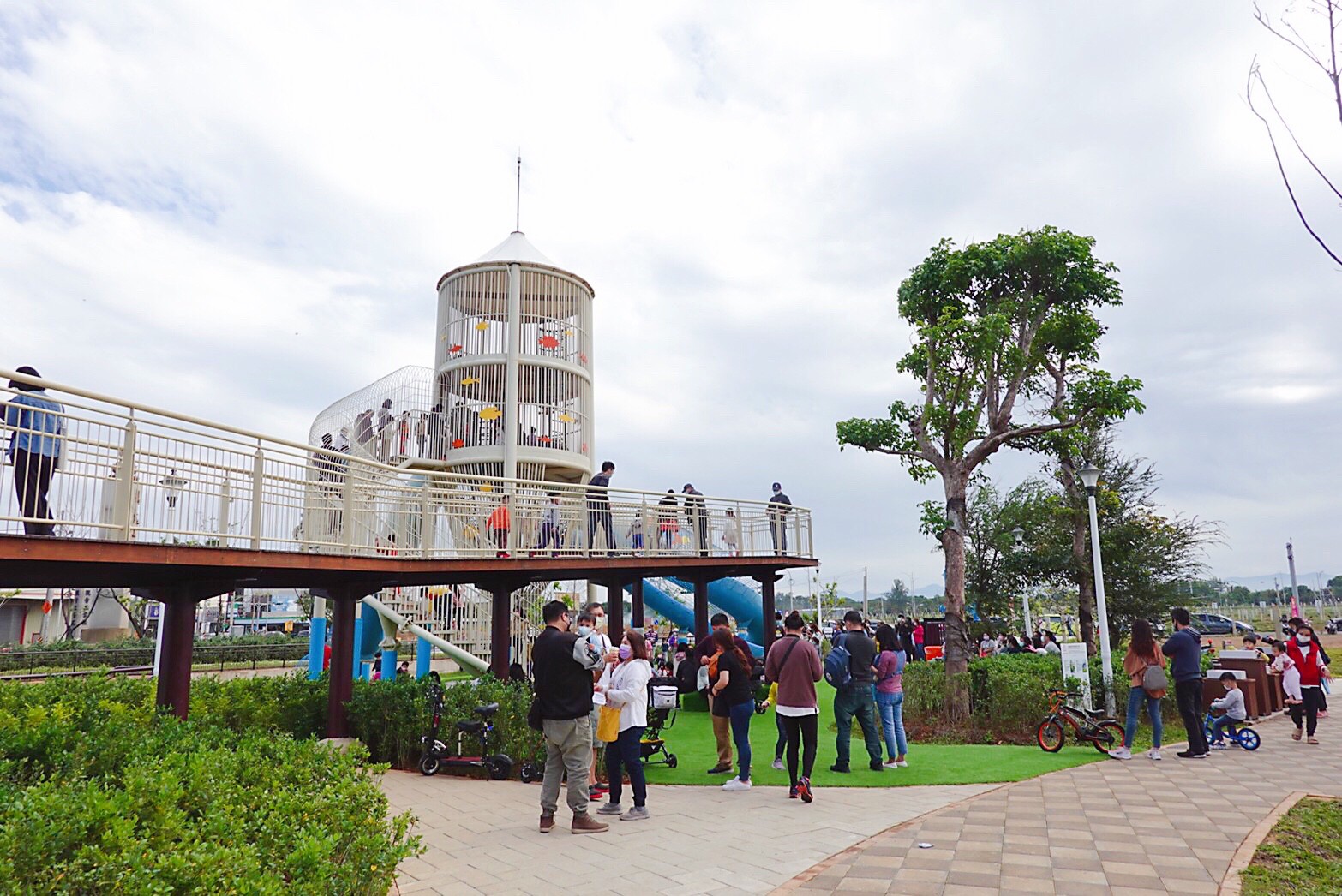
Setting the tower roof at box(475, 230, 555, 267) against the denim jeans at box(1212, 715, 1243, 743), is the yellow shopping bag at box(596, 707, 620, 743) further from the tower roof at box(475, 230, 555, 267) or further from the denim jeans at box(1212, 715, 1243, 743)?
the tower roof at box(475, 230, 555, 267)

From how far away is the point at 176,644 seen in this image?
9.44 metres

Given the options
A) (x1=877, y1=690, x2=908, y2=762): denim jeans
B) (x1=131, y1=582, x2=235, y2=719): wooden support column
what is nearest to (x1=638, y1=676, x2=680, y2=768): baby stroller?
(x1=877, y1=690, x2=908, y2=762): denim jeans

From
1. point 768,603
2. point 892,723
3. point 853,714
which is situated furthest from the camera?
point 768,603

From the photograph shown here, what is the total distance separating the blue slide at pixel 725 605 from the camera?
77.8 ft

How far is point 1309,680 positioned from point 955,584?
17.1ft

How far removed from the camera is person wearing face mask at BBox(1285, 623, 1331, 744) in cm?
1159

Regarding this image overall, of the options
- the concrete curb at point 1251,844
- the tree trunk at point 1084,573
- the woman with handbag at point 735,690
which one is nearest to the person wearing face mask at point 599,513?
the woman with handbag at point 735,690

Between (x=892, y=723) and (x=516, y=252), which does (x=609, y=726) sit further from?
(x=516, y=252)

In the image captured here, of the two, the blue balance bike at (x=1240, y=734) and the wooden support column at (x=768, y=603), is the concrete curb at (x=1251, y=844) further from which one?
the wooden support column at (x=768, y=603)

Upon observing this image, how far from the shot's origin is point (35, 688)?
10.9 metres

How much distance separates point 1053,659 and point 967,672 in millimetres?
1865

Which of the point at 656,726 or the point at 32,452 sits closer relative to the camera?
the point at 32,452

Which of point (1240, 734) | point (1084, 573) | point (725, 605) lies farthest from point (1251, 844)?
point (725, 605)

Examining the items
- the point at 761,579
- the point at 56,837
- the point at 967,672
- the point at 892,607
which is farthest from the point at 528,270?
the point at 892,607
